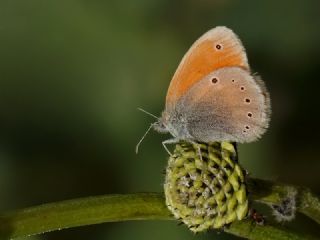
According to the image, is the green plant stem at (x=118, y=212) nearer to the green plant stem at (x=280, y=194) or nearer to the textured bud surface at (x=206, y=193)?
the green plant stem at (x=280, y=194)

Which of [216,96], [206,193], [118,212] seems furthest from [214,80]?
[118,212]

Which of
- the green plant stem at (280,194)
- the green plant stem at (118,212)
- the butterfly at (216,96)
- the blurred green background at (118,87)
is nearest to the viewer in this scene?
the green plant stem at (118,212)

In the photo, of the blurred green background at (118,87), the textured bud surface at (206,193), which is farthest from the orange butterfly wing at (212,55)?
the blurred green background at (118,87)

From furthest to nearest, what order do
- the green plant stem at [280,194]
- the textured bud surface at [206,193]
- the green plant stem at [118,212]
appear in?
1. the green plant stem at [280,194]
2. the textured bud surface at [206,193]
3. the green plant stem at [118,212]

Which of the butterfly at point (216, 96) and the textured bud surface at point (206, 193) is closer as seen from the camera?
the textured bud surface at point (206, 193)

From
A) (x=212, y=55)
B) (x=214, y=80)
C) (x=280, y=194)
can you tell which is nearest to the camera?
(x=280, y=194)

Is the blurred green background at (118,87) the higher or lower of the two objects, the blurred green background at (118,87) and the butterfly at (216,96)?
the lower

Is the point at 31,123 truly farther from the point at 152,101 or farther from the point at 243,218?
the point at 243,218

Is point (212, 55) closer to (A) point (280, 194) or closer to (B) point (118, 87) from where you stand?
(A) point (280, 194)
